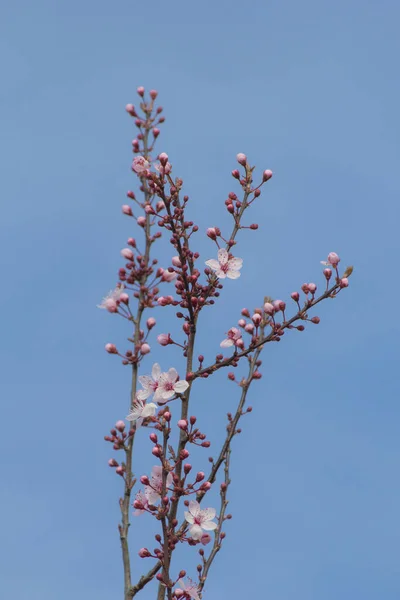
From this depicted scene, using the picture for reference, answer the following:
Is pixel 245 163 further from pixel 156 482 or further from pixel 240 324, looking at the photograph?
pixel 156 482

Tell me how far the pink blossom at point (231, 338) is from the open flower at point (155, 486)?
112 cm

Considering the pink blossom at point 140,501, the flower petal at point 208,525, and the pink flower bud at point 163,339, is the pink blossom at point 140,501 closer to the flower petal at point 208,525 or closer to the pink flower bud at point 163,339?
the flower petal at point 208,525

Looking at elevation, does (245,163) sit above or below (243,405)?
above

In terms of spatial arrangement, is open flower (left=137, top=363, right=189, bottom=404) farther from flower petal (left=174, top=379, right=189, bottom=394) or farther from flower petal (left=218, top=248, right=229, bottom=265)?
flower petal (left=218, top=248, right=229, bottom=265)

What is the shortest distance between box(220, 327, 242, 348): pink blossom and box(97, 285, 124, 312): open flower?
0.93 meters

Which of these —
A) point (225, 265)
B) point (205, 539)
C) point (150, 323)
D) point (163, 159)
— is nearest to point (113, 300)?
point (150, 323)

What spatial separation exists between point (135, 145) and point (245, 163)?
0.93 metres

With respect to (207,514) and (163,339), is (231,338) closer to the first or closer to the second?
(163,339)

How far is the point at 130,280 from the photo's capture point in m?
5.77

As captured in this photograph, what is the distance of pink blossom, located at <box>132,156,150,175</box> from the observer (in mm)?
6316

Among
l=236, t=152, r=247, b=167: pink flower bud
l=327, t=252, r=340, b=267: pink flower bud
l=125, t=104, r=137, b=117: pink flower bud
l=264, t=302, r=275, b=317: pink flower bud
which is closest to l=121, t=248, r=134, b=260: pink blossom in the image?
l=264, t=302, r=275, b=317: pink flower bud

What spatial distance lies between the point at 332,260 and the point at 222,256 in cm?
94

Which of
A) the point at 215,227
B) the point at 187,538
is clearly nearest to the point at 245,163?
the point at 215,227

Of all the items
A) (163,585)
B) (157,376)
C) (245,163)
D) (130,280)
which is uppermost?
(245,163)
